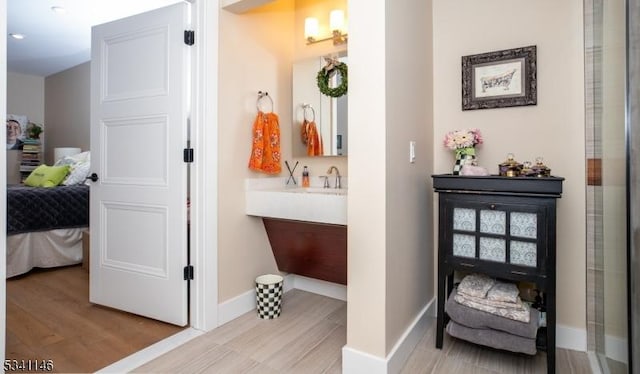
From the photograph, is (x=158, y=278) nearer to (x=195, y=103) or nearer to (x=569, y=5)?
(x=195, y=103)

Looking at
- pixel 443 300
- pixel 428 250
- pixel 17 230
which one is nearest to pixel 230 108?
pixel 428 250

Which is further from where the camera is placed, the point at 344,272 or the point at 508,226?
the point at 344,272

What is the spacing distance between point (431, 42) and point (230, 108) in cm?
137

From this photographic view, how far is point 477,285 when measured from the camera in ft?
6.36

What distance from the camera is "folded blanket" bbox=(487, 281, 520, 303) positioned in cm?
181

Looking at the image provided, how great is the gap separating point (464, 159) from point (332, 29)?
4.60ft

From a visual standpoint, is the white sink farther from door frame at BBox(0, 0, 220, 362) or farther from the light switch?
the light switch

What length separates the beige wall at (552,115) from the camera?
1962mm

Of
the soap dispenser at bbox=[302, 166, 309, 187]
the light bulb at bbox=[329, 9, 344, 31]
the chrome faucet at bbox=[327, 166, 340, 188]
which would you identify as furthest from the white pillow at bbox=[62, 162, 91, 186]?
the light bulb at bbox=[329, 9, 344, 31]

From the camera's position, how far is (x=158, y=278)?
229 cm

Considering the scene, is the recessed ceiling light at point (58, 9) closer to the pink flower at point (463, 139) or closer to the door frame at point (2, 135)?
the door frame at point (2, 135)

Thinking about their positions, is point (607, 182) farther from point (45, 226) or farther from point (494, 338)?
point (45, 226)

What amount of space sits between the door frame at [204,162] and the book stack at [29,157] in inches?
214

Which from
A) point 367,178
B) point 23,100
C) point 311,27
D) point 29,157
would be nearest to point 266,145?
point 311,27
